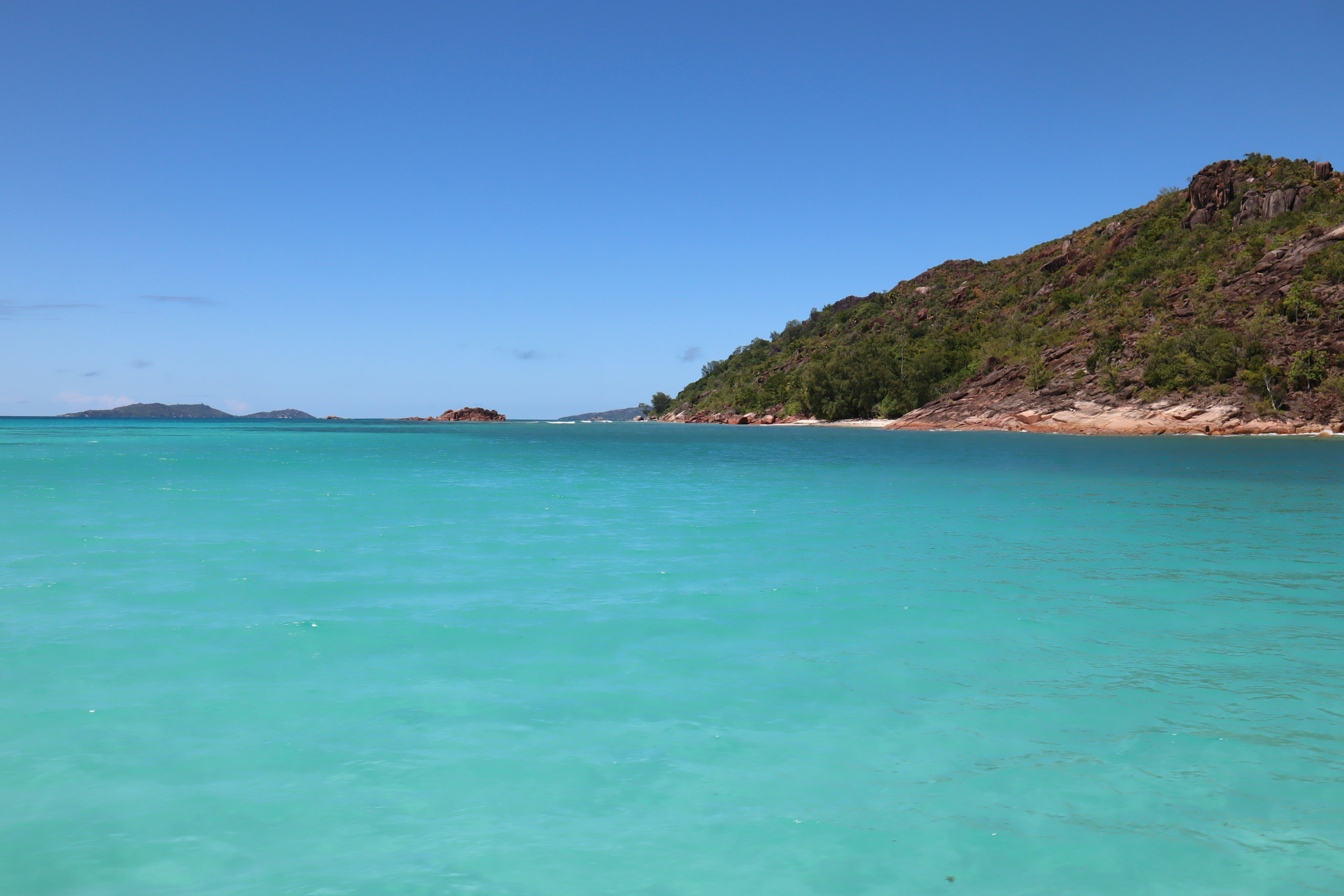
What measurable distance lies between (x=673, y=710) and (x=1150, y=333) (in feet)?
325

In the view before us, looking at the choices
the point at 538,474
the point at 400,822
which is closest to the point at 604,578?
the point at 400,822

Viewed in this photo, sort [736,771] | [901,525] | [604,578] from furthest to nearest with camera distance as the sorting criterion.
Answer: [901,525]
[604,578]
[736,771]

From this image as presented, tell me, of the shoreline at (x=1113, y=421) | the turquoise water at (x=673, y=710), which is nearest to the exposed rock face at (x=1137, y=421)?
the shoreline at (x=1113, y=421)

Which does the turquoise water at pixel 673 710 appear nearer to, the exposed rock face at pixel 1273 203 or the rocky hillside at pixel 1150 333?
the rocky hillside at pixel 1150 333

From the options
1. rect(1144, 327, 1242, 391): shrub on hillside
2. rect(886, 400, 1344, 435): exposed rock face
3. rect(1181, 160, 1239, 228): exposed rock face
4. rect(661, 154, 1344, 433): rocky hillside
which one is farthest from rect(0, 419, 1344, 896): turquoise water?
rect(1181, 160, 1239, 228): exposed rock face

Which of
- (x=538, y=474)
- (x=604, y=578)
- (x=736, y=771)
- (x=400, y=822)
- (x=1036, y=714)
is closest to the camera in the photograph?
(x=400, y=822)

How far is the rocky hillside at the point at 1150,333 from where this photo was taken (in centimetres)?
7700

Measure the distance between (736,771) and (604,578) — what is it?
828 cm

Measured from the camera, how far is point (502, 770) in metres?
6.83

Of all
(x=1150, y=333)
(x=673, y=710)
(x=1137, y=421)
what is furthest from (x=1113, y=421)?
(x=673, y=710)

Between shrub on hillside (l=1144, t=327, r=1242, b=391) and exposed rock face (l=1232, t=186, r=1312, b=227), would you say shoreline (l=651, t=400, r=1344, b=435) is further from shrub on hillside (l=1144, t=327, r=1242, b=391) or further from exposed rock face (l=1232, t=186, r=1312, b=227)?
exposed rock face (l=1232, t=186, r=1312, b=227)

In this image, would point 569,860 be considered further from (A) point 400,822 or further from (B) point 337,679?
(B) point 337,679

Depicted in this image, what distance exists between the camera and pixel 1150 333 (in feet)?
295

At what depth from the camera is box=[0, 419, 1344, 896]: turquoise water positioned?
5.48 metres
